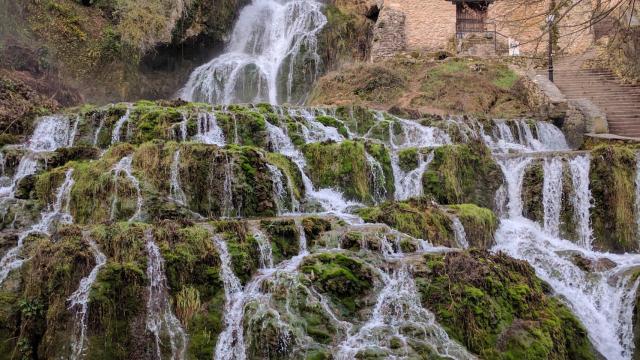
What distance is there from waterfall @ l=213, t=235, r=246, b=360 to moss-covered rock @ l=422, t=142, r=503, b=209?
535 centimetres

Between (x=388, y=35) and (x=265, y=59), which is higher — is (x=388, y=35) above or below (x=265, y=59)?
above

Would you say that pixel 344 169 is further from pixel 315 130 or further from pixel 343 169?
pixel 315 130

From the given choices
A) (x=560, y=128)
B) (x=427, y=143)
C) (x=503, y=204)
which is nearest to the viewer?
(x=503, y=204)

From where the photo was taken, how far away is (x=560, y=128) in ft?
52.1

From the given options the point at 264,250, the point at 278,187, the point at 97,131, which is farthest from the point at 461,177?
the point at 97,131

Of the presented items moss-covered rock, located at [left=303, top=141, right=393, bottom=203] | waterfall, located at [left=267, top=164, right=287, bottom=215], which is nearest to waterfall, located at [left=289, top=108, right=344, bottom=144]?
moss-covered rock, located at [left=303, top=141, right=393, bottom=203]

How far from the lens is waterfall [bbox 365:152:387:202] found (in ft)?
37.5

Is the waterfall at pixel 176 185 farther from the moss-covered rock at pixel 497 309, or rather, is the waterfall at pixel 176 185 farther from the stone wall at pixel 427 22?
the stone wall at pixel 427 22

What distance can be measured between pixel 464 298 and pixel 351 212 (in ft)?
11.1

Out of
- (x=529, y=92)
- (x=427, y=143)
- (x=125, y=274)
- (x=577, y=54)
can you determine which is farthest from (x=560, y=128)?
(x=125, y=274)

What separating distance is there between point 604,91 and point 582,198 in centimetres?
781

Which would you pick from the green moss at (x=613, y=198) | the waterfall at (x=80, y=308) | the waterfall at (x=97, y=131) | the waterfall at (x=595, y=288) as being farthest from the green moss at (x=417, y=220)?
the waterfall at (x=97, y=131)

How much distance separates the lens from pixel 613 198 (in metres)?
11.1

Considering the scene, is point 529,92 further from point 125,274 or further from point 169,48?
point 125,274
